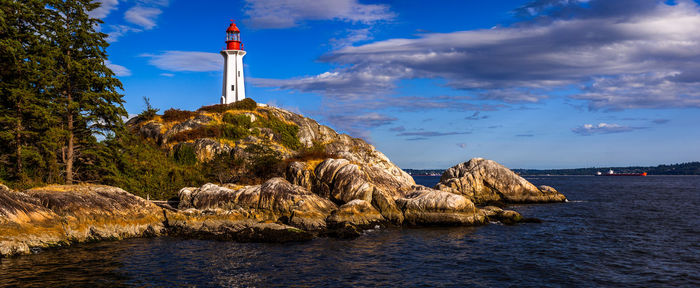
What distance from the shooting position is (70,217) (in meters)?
25.9

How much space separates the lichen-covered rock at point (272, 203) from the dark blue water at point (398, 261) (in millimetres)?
4307

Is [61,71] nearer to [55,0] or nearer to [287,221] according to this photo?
[55,0]

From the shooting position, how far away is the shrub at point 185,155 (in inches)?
1737

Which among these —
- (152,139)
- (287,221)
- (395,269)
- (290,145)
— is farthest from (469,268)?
(152,139)

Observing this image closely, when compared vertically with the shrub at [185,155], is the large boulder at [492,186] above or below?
below

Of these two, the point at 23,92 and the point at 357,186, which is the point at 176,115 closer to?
the point at 23,92

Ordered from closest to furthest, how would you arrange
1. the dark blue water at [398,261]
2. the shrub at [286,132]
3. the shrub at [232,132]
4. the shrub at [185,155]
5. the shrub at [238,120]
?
the dark blue water at [398,261], the shrub at [185,155], the shrub at [232,132], the shrub at [238,120], the shrub at [286,132]

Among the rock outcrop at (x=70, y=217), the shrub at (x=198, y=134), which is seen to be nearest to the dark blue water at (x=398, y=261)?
the rock outcrop at (x=70, y=217)

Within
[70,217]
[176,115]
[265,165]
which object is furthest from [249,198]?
[176,115]

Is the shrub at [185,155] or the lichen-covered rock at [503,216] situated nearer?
the lichen-covered rock at [503,216]

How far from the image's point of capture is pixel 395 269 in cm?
2083

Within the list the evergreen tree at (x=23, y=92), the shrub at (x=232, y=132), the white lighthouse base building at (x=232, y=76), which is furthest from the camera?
the white lighthouse base building at (x=232, y=76)

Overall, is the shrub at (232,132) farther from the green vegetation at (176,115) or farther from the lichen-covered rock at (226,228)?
the lichen-covered rock at (226,228)

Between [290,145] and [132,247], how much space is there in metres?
30.6
